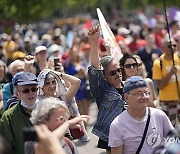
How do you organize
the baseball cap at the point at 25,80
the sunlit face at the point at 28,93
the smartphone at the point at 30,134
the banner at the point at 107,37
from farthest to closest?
the banner at the point at 107,37, the baseball cap at the point at 25,80, the sunlit face at the point at 28,93, the smartphone at the point at 30,134

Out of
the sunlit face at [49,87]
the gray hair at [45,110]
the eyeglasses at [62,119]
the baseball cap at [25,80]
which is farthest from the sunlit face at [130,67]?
the eyeglasses at [62,119]

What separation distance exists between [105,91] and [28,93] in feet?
3.23

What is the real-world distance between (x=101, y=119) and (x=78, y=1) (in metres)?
61.4

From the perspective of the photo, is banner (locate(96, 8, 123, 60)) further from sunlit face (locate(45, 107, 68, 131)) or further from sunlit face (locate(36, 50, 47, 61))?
sunlit face (locate(45, 107, 68, 131))

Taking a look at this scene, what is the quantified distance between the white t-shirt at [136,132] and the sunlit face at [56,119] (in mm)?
786

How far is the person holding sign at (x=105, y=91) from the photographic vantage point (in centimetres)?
667

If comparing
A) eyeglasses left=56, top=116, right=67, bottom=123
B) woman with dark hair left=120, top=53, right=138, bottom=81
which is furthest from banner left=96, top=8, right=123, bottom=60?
eyeglasses left=56, top=116, right=67, bottom=123

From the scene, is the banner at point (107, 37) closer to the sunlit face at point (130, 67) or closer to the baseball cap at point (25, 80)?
the sunlit face at point (130, 67)

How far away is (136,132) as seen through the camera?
5555 mm

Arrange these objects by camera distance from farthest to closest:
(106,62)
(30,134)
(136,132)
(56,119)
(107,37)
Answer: (107,37) < (106,62) < (136,132) < (56,119) < (30,134)

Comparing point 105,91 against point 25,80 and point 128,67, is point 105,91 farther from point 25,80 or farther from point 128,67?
point 128,67

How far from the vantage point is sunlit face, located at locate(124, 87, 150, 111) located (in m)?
5.56

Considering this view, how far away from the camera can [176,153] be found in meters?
4.18

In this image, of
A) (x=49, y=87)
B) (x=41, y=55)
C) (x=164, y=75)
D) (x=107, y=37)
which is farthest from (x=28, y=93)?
(x=164, y=75)
